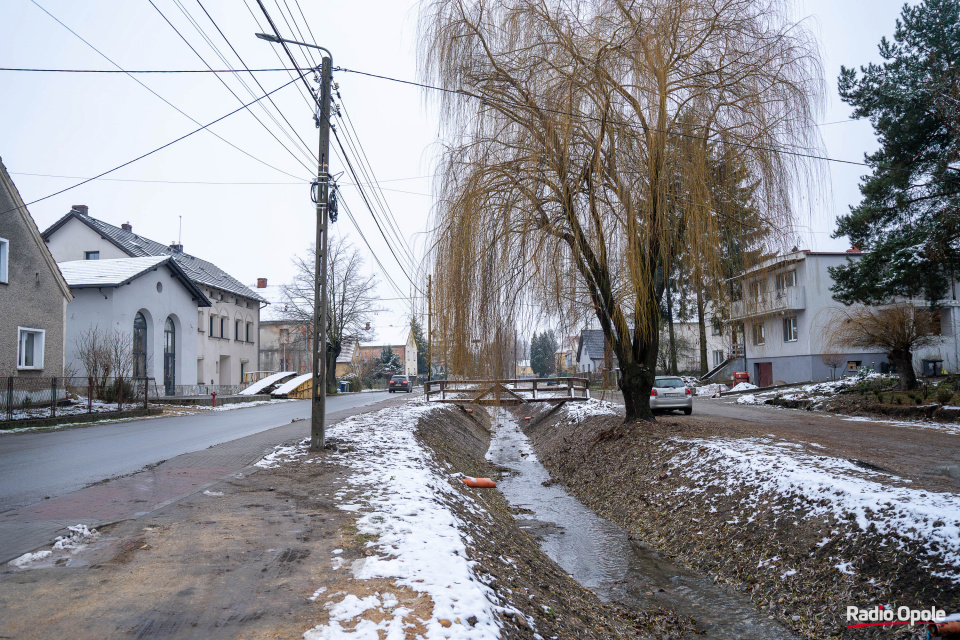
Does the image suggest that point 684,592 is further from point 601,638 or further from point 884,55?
point 884,55

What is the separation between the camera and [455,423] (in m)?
21.1

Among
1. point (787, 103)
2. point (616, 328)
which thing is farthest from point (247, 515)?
point (787, 103)

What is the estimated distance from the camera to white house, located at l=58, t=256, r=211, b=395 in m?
30.4

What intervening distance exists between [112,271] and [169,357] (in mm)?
6201

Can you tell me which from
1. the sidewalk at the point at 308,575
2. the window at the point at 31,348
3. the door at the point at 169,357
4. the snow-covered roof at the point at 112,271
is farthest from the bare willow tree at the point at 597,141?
the door at the point at 169,357

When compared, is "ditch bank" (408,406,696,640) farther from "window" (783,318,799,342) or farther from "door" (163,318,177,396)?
"window" (783,318,799,342)

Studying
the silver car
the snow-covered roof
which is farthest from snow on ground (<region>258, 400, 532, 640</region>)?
the snow-covered roof

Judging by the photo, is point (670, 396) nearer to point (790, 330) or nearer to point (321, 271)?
point (321, 271)

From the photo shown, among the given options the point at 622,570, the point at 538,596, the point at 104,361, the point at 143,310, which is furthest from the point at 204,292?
the point at 538,596

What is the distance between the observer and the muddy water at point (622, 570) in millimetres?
5801

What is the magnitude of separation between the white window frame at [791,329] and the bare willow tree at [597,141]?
95.4 ft

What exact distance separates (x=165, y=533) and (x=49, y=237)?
43.9 m

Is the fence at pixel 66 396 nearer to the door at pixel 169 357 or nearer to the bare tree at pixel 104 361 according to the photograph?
the bare tree at pixel 104 361

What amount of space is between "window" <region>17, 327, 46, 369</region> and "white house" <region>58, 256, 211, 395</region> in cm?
410
